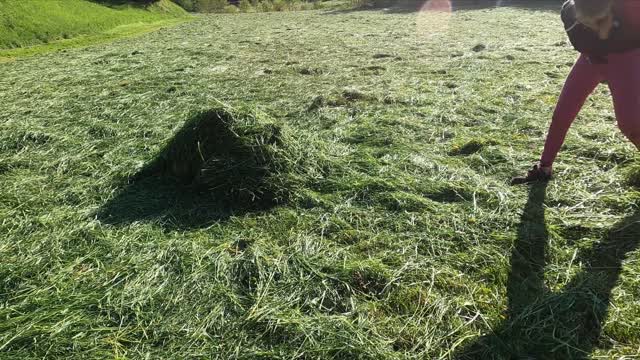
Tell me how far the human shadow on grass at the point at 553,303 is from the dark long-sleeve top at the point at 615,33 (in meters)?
1.04

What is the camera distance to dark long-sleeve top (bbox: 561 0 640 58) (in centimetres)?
266

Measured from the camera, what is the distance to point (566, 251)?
8.48 ft

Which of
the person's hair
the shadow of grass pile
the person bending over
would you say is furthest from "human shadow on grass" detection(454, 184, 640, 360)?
the shadow of grass pile

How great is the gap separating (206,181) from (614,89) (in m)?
2.79

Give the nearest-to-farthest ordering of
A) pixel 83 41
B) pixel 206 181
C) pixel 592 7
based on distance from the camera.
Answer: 1. pixel 592 7
2. pixel 206 181
3. pixel 83 41

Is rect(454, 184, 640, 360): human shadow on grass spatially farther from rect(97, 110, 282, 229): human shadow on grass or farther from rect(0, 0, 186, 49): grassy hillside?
rect(0, 0, 186, 49): grassy hillside

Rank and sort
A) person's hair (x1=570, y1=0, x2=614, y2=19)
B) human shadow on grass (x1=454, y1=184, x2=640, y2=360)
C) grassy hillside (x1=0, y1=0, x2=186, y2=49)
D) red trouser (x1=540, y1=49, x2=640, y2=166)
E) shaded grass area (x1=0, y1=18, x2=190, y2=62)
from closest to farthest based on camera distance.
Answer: human shadow on grass (x1=454, y1=184, x2=640, y2=360), person's hair (x1=570, y1=0, x2=614, y2=19), red trouser (x1=540, y1=49, x2=640, y2=166), shaded grass area (x1=0, y1=18, x2=190, y2=62), grassy hillside (x1=0, y1=0, x2=186, y2=49)

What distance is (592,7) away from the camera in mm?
2611

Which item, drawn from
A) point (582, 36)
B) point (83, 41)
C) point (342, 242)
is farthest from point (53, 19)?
point (582, 36)

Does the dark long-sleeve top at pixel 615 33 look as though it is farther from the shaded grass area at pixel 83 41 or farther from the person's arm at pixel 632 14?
the shaded grass area at pixel 83 41

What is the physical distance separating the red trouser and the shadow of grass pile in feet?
6.10

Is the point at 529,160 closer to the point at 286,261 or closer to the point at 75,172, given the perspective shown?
the point at 286,261

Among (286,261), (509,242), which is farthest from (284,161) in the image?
(509,242)

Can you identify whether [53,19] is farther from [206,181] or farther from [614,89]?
[614,89]
